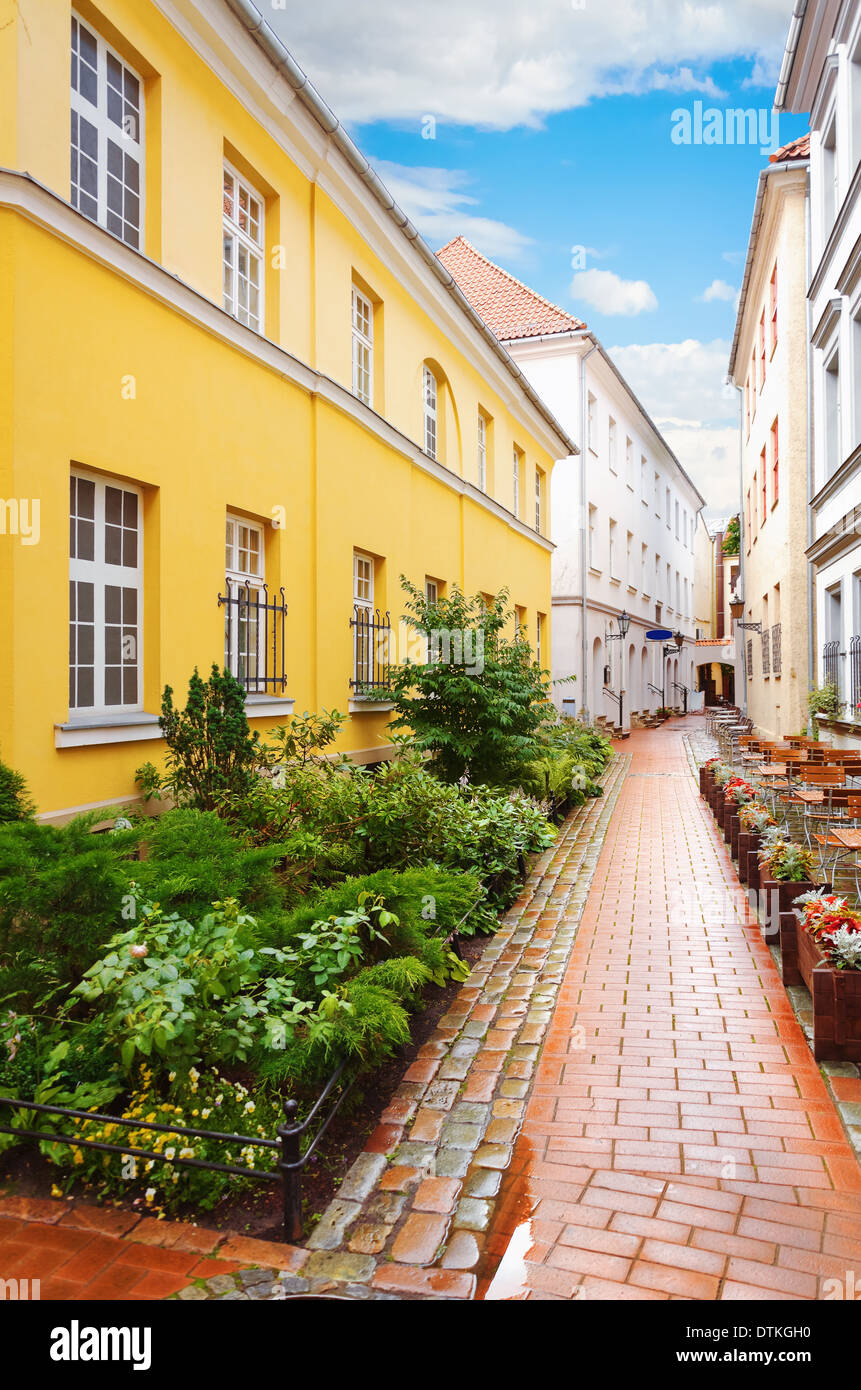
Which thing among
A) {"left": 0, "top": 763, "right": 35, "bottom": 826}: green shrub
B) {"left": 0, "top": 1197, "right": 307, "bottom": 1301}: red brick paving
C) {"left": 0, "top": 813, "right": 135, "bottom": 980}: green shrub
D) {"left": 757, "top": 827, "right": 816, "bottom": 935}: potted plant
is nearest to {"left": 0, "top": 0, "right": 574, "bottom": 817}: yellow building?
{"left": 0, "top": 763, "right": 35, "bottom": 826}: green shrub

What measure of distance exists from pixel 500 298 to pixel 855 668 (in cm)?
1580

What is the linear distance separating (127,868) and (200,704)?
2514 mm

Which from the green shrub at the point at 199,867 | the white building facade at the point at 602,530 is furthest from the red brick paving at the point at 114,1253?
the white building facade at the point at 602,530

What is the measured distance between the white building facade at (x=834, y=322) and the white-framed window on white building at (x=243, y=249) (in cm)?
767

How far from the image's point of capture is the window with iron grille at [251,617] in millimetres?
8070

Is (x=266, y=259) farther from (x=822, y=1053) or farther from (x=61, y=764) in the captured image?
(x=822, y=1053)

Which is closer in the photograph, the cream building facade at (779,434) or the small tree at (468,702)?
the small tree at (468,702)

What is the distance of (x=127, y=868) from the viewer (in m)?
4.39

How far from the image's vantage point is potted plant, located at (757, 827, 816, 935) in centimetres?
569

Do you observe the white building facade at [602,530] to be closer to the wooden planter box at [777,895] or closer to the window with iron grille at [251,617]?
the window with iron grille at [251,617]

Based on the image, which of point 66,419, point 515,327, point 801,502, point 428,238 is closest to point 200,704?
point 66,419

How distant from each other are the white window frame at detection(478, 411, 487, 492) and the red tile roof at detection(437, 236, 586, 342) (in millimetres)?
8004

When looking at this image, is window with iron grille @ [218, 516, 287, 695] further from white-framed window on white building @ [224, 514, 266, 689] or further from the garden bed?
the garden bed

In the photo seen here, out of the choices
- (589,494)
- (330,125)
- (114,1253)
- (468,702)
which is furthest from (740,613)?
(114,1253)
